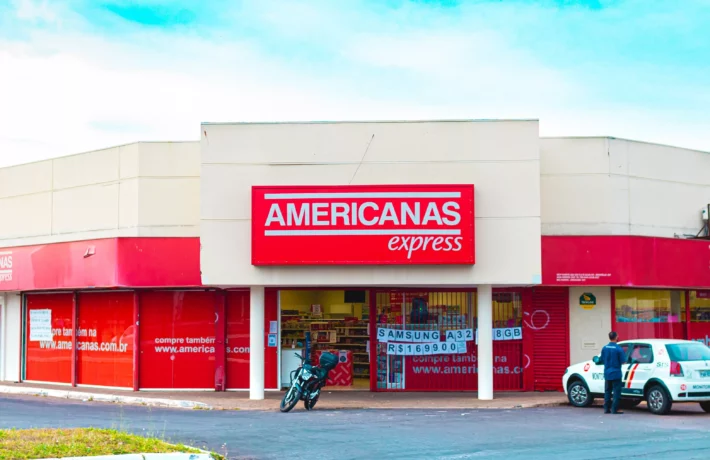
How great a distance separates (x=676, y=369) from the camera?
18.0 metres

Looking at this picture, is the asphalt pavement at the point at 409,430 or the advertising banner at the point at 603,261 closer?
the asphalt pavement at the point at 409,430

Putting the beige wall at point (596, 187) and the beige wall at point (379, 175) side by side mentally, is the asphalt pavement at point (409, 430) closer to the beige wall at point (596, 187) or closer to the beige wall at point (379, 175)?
the beige wall at point (379, 175)

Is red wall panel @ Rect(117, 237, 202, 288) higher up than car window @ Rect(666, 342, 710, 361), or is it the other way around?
red wall panel @ Rect(117, 237, 202, 288)

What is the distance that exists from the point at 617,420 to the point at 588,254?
641cm

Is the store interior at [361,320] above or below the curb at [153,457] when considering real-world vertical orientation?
above

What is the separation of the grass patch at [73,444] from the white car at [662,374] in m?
9.90

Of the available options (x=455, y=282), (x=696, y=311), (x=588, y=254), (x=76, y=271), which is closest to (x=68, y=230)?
(x=76, y=271)

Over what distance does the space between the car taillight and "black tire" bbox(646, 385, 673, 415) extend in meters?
0.41

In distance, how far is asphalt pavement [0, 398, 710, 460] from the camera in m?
13.0

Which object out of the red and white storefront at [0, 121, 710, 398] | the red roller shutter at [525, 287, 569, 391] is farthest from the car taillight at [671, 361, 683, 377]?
the red roller shutter at [525, 287, 569, 391]

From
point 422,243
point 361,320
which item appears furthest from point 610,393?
point 361,320

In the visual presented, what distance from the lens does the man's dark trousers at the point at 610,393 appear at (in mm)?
18644

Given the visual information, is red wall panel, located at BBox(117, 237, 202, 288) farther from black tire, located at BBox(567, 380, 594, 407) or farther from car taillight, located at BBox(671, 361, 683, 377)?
car taillight, located at BBox(671, 361, 683, 377)

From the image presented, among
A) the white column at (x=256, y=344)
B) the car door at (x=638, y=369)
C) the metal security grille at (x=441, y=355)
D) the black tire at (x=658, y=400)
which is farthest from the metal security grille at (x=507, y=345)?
the white column at (x=256, y=344)
